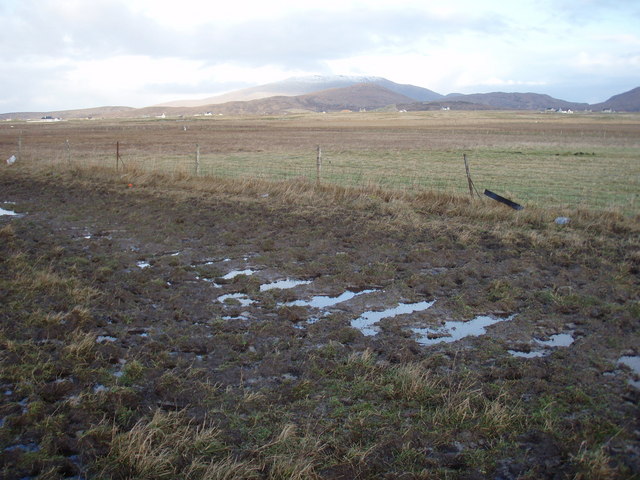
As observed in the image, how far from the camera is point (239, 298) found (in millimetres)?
7359

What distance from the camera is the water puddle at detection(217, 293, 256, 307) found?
23.5ft

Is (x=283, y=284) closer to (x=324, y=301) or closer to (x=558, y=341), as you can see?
(x=324, y=301)

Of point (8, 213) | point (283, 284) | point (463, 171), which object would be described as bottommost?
point (283, 284)

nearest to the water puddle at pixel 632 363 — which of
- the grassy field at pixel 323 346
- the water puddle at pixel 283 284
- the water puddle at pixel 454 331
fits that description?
the grassy field at pixel 323 346

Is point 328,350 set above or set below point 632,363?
above

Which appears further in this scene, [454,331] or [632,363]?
[454,331]

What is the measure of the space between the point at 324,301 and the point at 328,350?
5.97ft

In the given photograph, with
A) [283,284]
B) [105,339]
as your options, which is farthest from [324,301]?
[105,339]

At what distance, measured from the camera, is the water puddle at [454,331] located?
601cm

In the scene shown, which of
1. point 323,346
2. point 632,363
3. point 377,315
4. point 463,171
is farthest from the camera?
point 463,171

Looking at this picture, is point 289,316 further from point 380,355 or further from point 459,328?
point 459,328

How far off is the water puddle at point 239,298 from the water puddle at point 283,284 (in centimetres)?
39

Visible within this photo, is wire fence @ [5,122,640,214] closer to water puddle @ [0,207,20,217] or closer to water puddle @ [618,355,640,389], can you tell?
water puddle @ [0,207,20,217]

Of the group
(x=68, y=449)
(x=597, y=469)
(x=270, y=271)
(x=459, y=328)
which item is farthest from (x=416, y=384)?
(x=270, y=271)
